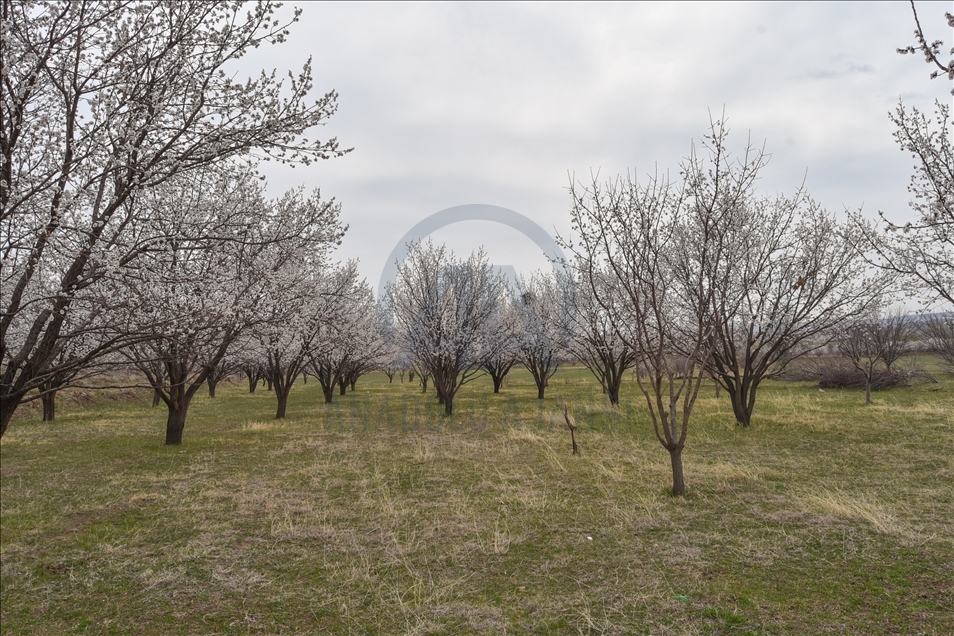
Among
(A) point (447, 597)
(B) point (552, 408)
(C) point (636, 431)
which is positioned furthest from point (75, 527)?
(B) point (552, 408)

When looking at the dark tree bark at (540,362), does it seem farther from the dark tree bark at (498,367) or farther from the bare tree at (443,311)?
the bare tree at (443,311)

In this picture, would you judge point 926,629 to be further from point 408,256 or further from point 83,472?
point 408,256

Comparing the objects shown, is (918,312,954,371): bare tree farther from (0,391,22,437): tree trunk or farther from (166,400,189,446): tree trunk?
(0,391,22,437): tree trunk

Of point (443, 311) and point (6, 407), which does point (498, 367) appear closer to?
point (443, 311)

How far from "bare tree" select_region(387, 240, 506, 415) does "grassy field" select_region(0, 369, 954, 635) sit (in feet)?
26.3

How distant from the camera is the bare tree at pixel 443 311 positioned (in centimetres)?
2170

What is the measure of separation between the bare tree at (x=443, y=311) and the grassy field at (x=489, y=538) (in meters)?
8.00

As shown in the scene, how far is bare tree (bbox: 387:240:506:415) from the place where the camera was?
21.7m

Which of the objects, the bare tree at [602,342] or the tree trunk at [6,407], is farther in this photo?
the bare tree at [602,342]

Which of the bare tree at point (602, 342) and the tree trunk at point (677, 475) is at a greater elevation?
the bare tree at point (602, 342)

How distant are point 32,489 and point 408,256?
54.3ft

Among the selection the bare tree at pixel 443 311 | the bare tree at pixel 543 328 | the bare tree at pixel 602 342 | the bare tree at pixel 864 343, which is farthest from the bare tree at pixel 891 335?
the bare tree at pixel 443 311

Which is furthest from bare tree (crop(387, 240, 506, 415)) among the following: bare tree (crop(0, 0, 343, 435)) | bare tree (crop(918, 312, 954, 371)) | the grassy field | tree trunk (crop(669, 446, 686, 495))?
bare tree (crop(918, 312, 954, 371))

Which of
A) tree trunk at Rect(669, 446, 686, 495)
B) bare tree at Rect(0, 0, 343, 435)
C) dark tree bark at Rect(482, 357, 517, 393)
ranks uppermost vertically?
bare tree at Rect(0, 0, 343, 435)
